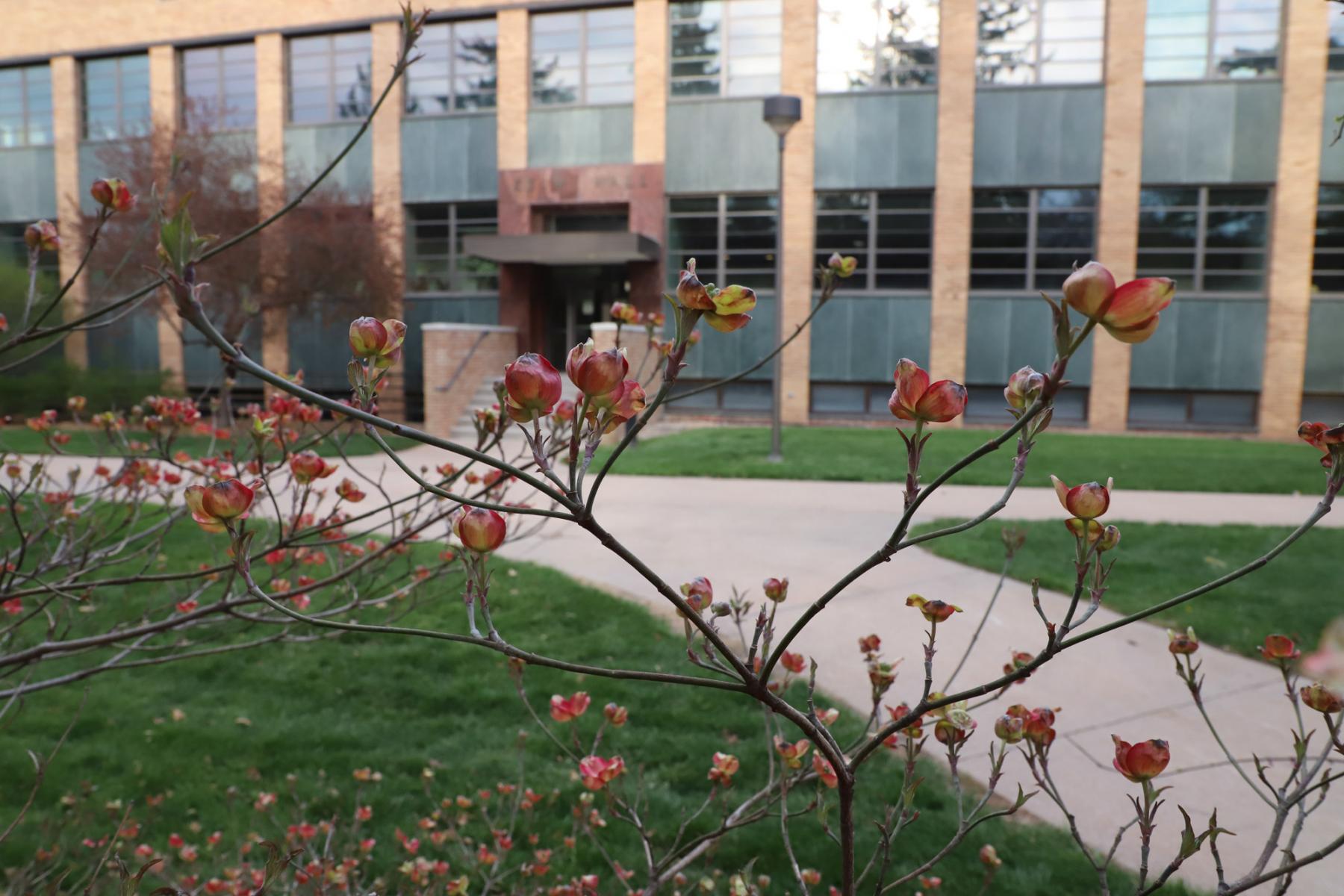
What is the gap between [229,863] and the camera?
2.74 metres

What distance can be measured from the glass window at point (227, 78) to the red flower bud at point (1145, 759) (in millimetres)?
22155

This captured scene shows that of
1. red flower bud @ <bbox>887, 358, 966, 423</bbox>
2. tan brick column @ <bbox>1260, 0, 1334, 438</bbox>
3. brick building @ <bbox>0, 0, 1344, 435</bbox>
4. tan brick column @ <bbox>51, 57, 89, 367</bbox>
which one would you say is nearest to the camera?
red flower bud @ <bbox>887, 358, 966, 423</bbox>

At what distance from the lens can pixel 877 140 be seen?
1694 cm

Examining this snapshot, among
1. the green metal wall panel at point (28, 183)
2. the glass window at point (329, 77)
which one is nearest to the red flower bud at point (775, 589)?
the glass window at point (329, 77)

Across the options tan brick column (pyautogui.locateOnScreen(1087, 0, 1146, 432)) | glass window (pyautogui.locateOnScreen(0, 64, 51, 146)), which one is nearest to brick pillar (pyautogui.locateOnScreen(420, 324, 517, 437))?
tan brick column (pyautogui.locateOnScreen(1087, 0, 1146, 432))

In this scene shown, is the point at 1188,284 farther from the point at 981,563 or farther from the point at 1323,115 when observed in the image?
the point at 981,563

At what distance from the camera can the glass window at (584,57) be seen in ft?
58.3

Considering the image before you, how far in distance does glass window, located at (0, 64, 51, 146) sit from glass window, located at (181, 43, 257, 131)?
398 cm

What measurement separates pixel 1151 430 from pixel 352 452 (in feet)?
45.8

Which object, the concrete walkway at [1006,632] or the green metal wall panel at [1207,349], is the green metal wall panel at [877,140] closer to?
the green metal wall panel at [1207,349]

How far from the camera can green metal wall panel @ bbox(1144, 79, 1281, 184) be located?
1583 cm

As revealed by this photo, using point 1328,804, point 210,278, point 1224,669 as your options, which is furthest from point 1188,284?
A: point 210,278

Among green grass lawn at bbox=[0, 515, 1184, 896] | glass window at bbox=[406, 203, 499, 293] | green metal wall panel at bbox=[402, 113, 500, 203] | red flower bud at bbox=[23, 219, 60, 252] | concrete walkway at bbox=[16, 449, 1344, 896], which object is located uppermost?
green metal wall panel at bbox=[402, 113, 500, 203]

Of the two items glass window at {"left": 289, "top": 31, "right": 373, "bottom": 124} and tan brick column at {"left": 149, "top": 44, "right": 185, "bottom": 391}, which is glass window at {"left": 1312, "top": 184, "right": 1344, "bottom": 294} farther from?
tan brick column at {"left": 149, "top": 44, "right": 185, "bottom": 391}
